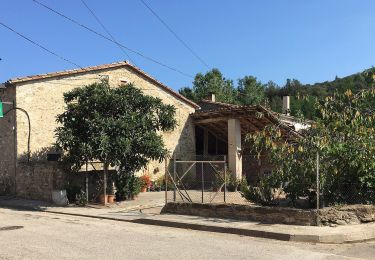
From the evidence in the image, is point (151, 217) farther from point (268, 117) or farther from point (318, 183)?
point (268, 117)

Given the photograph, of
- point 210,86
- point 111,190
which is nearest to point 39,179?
point 111,190

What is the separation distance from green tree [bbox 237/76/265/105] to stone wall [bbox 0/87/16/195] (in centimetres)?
4477

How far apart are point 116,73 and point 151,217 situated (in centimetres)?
1333

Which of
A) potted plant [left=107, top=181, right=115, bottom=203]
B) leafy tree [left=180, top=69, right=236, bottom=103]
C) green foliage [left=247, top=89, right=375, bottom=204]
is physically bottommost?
Answer: potted plant [left=107, top=181, right=115, bottom=203]

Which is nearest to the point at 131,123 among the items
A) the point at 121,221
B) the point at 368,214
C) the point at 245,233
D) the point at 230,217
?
the point at 121,221

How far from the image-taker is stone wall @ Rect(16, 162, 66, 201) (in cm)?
1984

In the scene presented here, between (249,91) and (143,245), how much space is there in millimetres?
59864

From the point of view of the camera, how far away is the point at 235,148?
24203 mm

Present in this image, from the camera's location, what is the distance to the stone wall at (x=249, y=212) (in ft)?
38.5

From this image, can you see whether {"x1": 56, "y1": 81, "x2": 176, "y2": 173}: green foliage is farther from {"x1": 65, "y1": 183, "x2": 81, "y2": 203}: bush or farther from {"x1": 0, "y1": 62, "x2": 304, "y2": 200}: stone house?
{"x1": 0, "y1": 62, "x2": 304, "y2": 200}: stone house

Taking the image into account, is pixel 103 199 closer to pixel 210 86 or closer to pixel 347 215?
pixel 347 215

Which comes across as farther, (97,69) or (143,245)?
(97,69)

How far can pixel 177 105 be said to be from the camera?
90.2ft

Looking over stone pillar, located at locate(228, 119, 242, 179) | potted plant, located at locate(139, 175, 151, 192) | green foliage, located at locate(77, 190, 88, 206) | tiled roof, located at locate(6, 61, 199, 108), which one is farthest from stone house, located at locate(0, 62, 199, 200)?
stone pillar, located at locate(228, 119, 242, 179)
